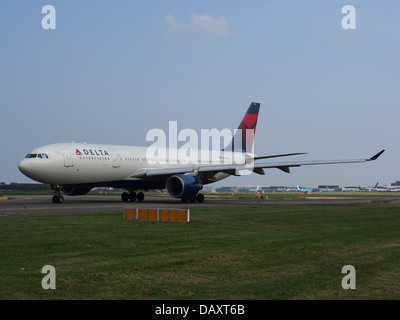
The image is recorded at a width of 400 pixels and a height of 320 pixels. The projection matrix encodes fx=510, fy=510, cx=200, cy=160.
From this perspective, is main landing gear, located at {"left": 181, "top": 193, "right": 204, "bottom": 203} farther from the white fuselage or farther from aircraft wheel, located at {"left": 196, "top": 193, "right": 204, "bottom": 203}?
the white fuselage

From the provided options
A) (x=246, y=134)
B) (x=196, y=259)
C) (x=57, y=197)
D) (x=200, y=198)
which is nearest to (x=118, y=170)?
(x=57, y=197)

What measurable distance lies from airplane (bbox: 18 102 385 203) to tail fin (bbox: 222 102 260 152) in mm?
5003

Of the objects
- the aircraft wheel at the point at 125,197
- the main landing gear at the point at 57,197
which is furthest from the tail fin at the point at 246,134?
the main landing gear at the point at 57,197

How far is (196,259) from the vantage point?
12.5m

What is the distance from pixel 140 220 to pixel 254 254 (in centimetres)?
1099

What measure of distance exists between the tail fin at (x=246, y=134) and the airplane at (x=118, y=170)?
5.00 m

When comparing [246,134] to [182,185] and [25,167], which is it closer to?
[182,185]

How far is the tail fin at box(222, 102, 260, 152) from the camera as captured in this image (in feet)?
177

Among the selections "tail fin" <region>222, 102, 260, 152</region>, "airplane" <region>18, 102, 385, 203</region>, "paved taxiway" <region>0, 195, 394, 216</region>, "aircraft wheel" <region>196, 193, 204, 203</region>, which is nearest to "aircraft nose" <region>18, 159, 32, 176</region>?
"airplane" <region>18, 102, 385, 203</region>

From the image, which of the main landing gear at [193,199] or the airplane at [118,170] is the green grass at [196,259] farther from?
the main landing gear at [193,199]

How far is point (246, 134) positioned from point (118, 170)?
17.5 m

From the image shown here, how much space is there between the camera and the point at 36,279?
32.6 feet

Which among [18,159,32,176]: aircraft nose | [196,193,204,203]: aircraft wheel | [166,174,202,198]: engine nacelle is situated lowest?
[196,193,204,203]: aircraft wheel
